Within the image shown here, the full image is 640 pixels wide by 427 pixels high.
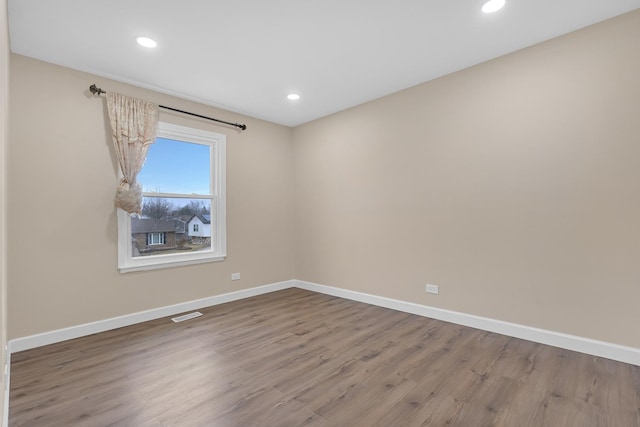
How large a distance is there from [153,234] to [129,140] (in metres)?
1.12

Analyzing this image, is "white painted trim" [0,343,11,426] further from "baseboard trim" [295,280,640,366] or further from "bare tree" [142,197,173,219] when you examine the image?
"baseboard trim" [295,280,640,366]

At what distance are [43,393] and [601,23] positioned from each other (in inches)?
199

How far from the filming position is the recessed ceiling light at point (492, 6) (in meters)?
2.25

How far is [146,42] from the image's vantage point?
2672 mm

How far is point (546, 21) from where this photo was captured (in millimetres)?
2463

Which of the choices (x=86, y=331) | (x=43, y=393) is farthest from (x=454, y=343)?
(x=86, y=331)

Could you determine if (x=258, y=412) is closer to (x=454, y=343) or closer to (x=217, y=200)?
(x=454, y=343)

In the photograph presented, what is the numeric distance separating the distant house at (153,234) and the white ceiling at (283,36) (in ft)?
5.21

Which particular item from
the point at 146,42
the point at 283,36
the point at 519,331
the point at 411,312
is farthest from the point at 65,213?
the point at 519,331

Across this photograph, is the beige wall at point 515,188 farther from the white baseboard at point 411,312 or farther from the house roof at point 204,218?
the house roof at point 204,218

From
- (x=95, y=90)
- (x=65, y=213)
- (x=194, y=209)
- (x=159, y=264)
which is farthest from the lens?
(x=194, y=209)

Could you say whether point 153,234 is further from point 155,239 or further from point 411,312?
point 411,312

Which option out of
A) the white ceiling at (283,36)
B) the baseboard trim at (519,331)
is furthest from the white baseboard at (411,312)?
the white ceiling at (283,36)

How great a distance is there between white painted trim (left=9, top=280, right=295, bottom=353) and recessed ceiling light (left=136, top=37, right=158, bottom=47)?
2.75 m
